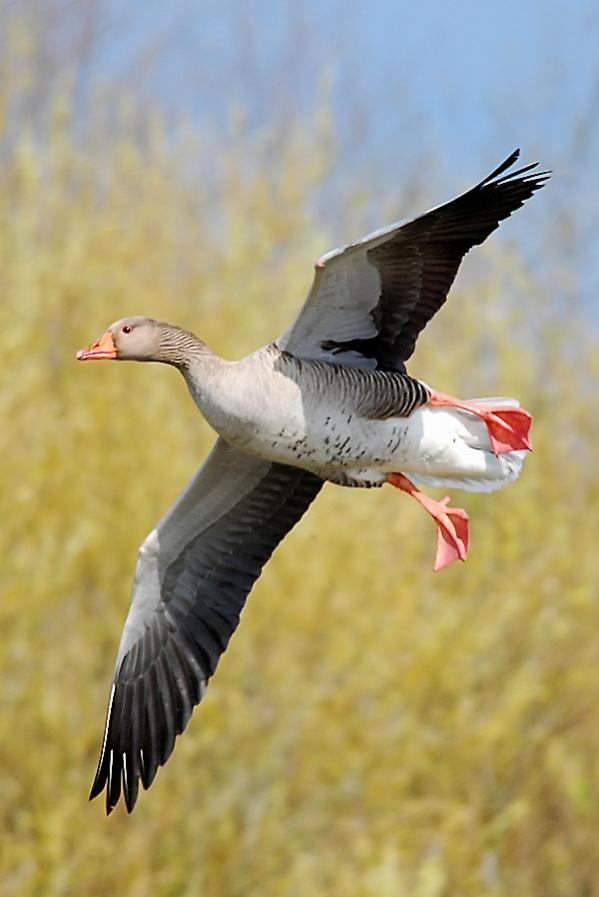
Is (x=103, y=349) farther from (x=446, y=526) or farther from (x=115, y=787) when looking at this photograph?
(x=115, y=787)

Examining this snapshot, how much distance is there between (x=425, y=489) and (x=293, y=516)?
17.1ft

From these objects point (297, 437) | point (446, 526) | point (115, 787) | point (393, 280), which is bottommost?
point (115, 787)

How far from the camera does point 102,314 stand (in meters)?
11.7

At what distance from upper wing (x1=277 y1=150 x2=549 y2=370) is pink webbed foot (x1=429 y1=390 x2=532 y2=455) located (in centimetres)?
28

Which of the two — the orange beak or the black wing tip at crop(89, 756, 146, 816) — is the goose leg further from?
the black wing tip at crop(89, 756, 146, 816)

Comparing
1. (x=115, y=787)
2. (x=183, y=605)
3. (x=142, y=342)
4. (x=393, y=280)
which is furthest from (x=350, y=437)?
(x=115, y=787)

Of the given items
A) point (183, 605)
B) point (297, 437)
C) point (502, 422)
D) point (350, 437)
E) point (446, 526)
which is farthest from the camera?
point (183, 605)

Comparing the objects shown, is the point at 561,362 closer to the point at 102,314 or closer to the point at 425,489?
the point at 425,489

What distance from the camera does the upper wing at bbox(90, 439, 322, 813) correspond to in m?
7.20

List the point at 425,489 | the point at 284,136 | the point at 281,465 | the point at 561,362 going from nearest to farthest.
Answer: the point at 281,465
the point at 425,489
the point at 561,362
the point at 284,136

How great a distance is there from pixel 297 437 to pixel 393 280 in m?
0.76

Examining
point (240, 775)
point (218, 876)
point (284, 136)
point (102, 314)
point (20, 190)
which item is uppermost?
point (284, 136)

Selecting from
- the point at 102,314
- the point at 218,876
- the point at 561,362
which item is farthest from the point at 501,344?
the point at 218,876

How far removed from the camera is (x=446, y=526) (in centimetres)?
691
